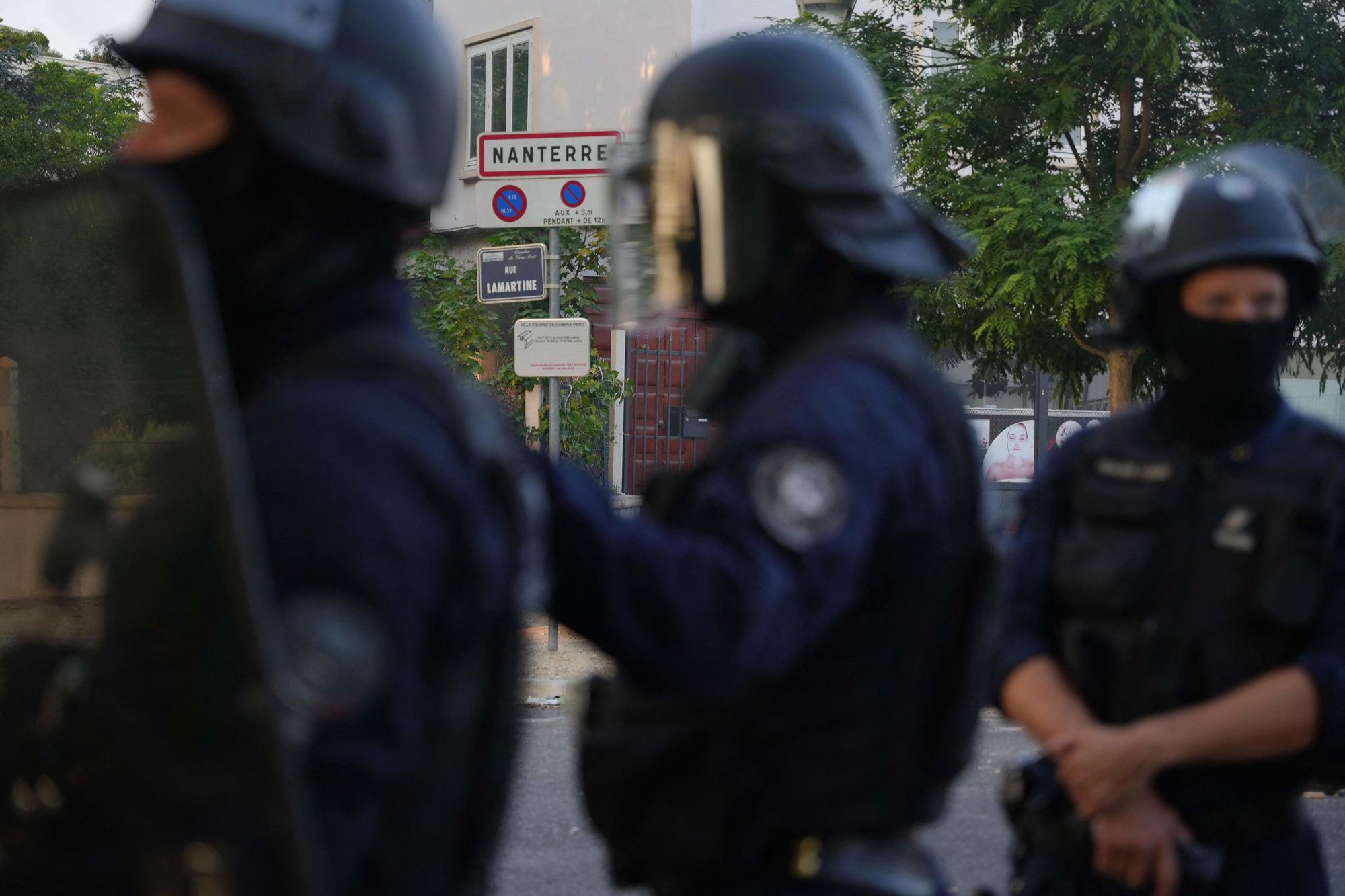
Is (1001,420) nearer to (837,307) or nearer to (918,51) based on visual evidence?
(918,51)

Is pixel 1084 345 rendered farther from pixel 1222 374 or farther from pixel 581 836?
pixel 1222 374

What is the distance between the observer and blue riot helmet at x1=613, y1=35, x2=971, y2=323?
162cm

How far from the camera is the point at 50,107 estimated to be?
76.5ft

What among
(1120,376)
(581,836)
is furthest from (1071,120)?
(581,836)

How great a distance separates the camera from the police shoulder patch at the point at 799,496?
1334 millimetres

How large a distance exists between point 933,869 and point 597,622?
Result: 48cm

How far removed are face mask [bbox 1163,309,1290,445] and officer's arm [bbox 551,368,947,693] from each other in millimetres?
980

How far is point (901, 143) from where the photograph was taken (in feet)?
44.8

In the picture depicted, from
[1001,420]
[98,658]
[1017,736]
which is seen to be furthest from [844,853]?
[1001,420]

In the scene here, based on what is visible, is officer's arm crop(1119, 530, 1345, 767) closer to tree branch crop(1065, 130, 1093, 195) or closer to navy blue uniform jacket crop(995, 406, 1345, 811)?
navy blue uniform jacket crop(995, 406, 1345, 811)

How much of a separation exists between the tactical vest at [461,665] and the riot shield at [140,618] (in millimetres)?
158

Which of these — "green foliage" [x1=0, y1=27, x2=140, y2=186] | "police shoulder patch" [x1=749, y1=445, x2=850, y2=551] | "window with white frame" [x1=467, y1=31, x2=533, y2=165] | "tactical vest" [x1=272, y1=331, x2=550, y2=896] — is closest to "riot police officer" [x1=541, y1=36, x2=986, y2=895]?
"police shoulder patch" [x1=749, y1=445, x2=850, y2=551]

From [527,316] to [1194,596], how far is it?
8816 mm

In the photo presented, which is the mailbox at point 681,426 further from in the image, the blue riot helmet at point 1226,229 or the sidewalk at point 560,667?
the blue riot helmet at point 1226,229
